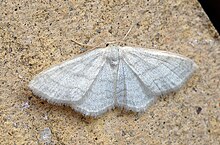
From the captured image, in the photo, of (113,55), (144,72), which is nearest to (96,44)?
(113,55)

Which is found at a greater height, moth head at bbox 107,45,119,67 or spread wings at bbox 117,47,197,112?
moth head at bbox 107,45,119,67

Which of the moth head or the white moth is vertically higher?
the moth head

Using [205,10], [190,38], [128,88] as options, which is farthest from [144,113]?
[205,10]

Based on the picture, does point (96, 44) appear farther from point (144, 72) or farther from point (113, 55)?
point (144, 72)

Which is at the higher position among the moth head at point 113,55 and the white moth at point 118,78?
the moth head at point 113,55

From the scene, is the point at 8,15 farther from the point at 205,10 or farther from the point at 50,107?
the point at 205,10
